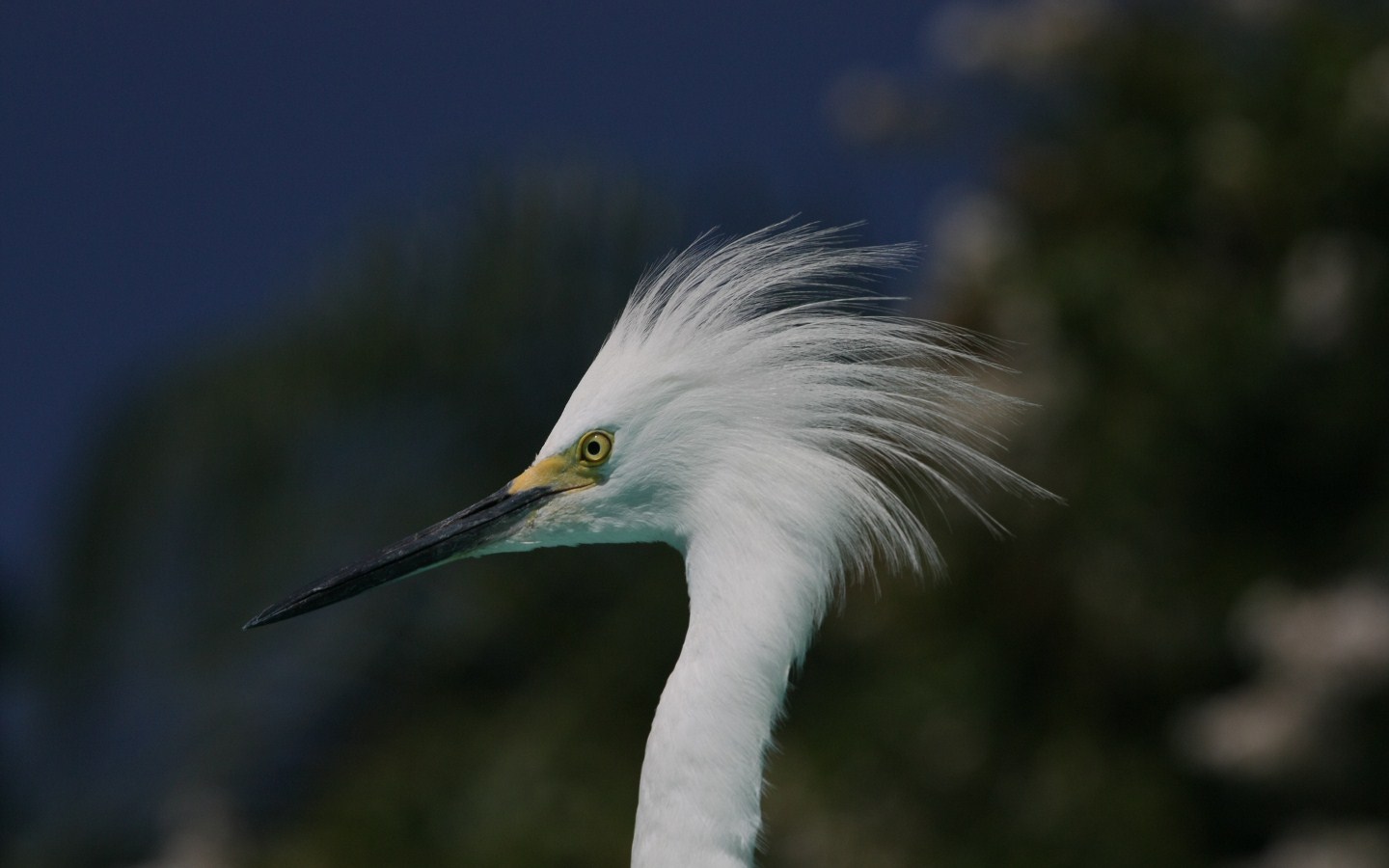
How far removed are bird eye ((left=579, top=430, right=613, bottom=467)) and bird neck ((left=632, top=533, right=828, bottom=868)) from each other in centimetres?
21

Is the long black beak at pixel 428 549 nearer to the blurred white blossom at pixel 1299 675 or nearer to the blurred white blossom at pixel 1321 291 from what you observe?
the blurred white blossom at pixel 1299 675

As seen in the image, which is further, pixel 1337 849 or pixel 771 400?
pixel 1337 849

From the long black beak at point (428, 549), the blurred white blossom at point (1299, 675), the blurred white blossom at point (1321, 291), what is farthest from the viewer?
the blurred white blossom at point (1321, 291)

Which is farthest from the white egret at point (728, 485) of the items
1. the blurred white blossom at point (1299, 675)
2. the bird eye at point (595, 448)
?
the blurred white blossom at point (1299, 675)

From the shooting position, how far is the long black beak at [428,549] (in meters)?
1.71

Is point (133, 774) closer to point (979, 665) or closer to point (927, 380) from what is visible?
point (979, 665)

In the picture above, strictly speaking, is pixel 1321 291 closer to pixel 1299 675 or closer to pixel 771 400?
pixel 1299 675

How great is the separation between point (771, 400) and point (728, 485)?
12 cm

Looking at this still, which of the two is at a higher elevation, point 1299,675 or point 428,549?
point 428,549

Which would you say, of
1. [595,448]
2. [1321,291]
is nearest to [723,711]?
[595,448]

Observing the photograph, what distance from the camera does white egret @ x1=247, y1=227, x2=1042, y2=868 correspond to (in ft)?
4.86

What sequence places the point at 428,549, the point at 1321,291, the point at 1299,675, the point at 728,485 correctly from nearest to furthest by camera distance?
the point at 728,485, the point at 428,549, the point at 1299,675, the point at 1321,291

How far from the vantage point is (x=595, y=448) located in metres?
1.67

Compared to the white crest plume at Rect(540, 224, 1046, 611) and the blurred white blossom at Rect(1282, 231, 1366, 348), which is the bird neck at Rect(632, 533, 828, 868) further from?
the blurred white blossom at Rect(1282, 231, 1366, 348)
